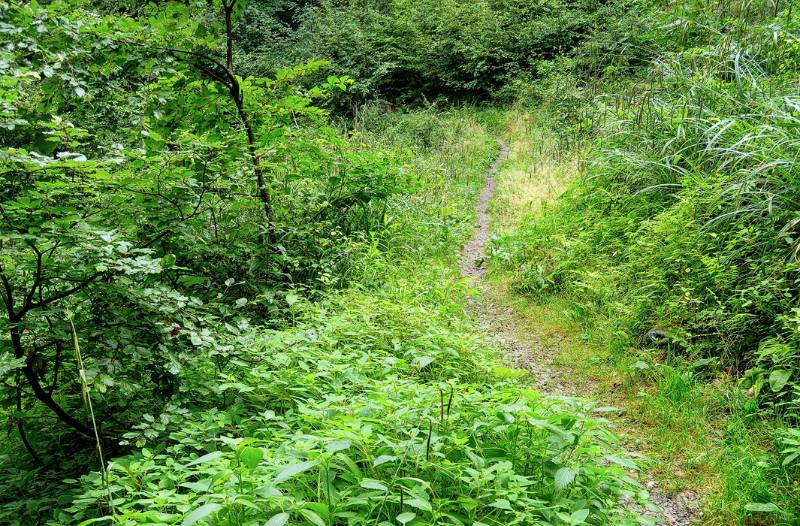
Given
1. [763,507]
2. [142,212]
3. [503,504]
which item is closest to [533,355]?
[763,507]

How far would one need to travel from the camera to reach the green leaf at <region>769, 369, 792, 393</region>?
3545 mm

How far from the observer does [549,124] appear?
48.3 ft

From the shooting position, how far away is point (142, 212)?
371cm

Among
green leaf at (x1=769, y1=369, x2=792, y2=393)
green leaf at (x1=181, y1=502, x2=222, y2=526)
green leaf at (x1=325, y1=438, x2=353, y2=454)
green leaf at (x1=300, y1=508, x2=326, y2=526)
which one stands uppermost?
green leaf at (x1=181, y1=502, x2=222, y2=526)

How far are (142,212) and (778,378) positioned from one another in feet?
15.2

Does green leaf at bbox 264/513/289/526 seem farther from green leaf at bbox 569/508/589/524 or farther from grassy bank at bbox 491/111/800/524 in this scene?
grassy bank at bbox 491/111/800/524

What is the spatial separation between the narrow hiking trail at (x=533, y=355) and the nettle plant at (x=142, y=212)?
1914 millimetres

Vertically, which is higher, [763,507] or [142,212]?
[142,212]

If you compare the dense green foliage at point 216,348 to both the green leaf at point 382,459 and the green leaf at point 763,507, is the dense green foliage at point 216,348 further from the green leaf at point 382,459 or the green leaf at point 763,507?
the green leaf at point 763,507

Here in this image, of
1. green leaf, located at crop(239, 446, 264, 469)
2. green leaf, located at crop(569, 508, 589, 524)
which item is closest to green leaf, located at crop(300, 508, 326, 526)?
green leaf, located at crop(239, 446, 264, 469)

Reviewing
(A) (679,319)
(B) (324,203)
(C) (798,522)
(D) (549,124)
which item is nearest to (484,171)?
(D) (549,124)

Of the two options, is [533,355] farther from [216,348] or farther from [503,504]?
[503,504]

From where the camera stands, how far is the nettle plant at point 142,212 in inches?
115

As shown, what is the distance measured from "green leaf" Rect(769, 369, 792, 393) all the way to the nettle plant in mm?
3663
